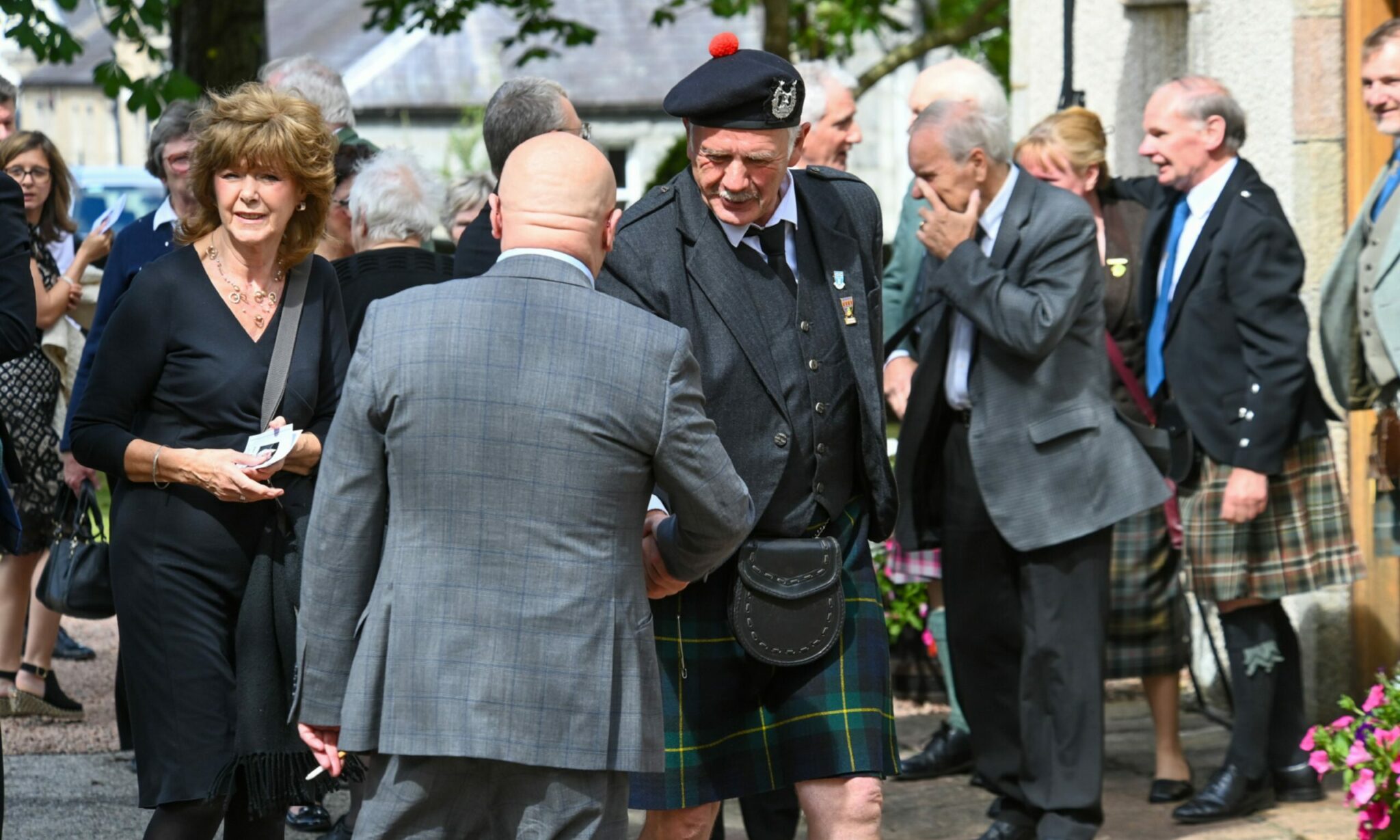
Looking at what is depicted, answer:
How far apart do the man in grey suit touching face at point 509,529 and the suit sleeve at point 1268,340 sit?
296cm

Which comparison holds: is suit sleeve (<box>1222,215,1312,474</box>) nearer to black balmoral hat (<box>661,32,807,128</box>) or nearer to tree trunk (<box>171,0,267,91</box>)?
black balmoral hat (<box>661,32,807,128</box>)

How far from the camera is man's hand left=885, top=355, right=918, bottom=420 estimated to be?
611cm

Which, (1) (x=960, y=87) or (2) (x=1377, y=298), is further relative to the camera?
(1) (x=960, y=87)

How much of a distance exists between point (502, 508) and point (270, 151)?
1.50 metres

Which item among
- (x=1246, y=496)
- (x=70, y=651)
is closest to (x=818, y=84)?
(x=1246, y=496)

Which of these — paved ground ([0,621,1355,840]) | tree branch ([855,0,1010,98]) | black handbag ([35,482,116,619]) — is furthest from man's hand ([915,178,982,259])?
tree branch ([855,0,1010,98])

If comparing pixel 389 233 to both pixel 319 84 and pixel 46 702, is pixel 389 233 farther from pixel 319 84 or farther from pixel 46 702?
pixel 46 702

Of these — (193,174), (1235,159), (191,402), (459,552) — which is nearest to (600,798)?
(459,552)

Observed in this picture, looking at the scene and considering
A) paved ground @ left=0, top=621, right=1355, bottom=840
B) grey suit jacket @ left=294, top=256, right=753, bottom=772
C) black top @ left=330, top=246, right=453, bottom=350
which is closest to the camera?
grey suit jacket @ left=294, top=256, right=753, bottom=772

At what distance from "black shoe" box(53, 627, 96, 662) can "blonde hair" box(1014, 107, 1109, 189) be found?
199 inches

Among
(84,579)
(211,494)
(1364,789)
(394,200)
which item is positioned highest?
(394,200)

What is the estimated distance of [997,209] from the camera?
17.8 feet

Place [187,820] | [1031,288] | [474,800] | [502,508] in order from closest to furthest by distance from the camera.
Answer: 1. [502,508]
2. [474,800]
3. [187,820]
4. [1031,288]

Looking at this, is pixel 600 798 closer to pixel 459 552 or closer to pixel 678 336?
pixel 459 552
